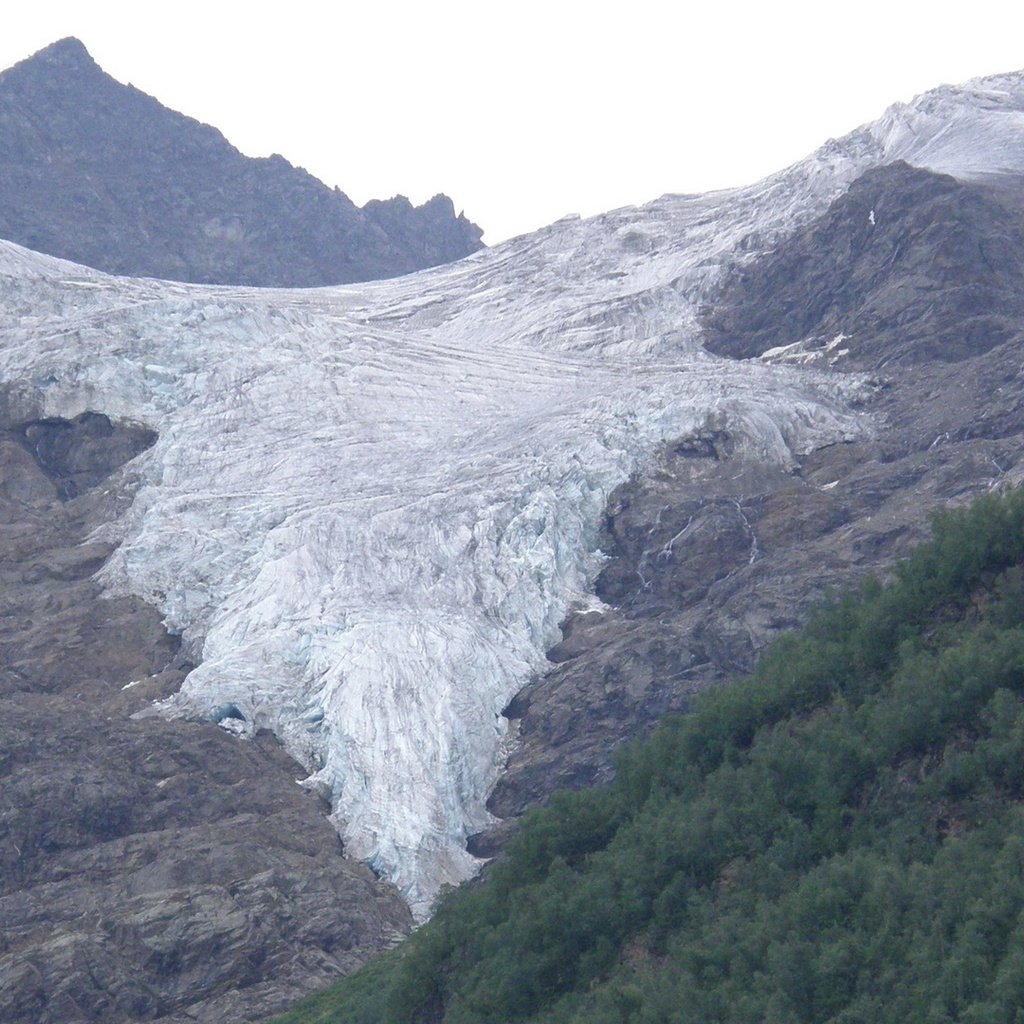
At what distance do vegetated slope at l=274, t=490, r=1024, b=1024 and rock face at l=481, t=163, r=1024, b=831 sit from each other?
11.6 metres

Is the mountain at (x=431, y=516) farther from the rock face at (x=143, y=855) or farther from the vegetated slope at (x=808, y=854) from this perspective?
the vegetated slope at (x=808, y=854)

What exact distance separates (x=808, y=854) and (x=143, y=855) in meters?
20.1

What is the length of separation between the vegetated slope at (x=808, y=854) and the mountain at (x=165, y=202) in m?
88.4

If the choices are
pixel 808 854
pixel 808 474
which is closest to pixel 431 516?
pixel 808 474

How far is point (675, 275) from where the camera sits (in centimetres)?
8181

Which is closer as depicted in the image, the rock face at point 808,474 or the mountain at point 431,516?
the mountain at point 431,516

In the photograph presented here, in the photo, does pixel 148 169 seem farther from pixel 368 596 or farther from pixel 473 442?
pixel 368 596

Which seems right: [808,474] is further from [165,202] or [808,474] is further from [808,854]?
[165,202]

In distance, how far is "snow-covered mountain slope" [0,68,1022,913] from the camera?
165ft

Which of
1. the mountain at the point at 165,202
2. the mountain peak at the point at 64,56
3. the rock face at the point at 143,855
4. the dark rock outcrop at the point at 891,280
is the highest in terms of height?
the mountain peak at the point at 64,56

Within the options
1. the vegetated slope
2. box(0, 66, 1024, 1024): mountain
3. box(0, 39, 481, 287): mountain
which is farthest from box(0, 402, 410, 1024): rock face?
box(0, 39, 481, 287): mountain

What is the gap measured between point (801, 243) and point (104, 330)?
27.6 m

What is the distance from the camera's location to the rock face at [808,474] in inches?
2012

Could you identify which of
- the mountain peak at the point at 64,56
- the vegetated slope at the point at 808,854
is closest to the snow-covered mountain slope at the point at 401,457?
the vegetated slope at the point at 808,854
